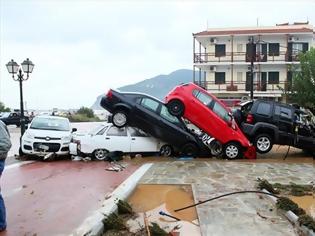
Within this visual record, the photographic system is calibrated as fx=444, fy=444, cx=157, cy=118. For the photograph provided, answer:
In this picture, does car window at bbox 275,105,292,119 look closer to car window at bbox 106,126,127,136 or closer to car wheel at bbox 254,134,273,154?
car wheel at bbox 254,134,273,154

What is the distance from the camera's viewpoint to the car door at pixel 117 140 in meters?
15.6

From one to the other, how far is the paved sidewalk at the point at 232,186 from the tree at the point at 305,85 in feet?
31.9

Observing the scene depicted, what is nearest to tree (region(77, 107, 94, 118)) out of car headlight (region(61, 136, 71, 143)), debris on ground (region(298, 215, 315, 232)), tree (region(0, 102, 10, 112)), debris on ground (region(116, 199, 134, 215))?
tree (region(0, 102, 10, 112))

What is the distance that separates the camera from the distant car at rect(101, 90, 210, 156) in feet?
51.7

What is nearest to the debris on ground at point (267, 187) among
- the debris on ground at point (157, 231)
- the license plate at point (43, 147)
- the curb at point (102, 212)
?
the curb at point (102, 212)

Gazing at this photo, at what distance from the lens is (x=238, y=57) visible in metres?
42.6

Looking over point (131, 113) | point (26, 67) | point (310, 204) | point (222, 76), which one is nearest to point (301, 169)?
point (310, 204)

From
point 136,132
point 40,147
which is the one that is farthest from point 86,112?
point 136,132

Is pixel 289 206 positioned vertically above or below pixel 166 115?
below

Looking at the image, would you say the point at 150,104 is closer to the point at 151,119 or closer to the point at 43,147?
the point at 151,119

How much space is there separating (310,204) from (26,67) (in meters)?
15.0

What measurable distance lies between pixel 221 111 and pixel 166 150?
2.49 metres

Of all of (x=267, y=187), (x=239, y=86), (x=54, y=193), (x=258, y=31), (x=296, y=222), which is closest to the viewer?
(x=296, y=222)

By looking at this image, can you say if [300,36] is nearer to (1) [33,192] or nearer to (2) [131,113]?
(2) [131,113]
